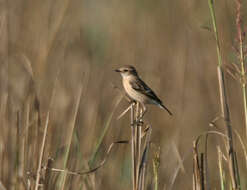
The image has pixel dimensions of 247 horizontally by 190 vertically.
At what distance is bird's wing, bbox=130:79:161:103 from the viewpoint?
15.2 ft

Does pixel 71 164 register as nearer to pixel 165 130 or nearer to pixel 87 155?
pixel 87 155

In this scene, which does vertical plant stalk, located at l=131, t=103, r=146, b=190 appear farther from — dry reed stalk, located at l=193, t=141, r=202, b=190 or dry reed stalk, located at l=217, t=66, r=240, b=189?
dry reed stalk, located at l=217, t=66, r=240, b=189

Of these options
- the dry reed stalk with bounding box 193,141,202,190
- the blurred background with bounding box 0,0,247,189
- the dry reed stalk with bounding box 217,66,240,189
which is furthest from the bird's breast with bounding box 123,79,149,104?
the dry reed stalk with bounding box 217,66,240,189

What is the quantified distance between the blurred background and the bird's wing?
0.29 metres

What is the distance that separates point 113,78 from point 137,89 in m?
1.54

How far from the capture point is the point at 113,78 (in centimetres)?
628

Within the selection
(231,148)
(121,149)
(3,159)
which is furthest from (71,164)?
(231,148)

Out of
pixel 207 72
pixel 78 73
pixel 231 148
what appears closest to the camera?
pixel 231 148

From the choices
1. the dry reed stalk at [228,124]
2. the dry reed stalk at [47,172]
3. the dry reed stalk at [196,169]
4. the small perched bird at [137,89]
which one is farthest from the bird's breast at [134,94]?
the dry reed stalk at [228,124]

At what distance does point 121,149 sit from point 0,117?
1.40 meters

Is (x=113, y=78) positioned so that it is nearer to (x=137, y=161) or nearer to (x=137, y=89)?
(x=137, y=89)

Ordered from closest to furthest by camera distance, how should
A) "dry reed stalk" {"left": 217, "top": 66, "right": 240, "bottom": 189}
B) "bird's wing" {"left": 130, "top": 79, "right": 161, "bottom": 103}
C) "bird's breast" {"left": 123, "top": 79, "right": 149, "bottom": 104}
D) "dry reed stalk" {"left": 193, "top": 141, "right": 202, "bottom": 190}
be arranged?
"dry reed stalk" {"left": 217, "top": 66, "right": 240, "bottom": 189}, "dry reed stalk" {"left": 193, "top": 141, "right": 202, "bottom": 190}, "bird's breast" {"left": 123, "top": 79, "right": 149, "bottom": 104}, "bird's wing" {"left": 130, "top": 79, "right": 161, "bottom": 103}

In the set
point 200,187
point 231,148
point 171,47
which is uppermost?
point 171,47

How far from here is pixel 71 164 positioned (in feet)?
12.6
